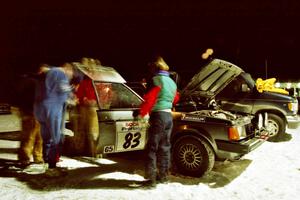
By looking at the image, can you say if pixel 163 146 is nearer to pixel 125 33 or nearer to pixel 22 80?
pixel 22 80

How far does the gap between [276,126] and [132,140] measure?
16.9 feet

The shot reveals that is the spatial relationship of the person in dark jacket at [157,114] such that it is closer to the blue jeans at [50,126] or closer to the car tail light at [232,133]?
the car tail light at [232,133]

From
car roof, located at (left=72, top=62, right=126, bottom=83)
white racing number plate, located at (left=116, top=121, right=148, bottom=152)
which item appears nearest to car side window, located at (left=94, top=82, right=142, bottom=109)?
car roof, located at (left=72, top=62, right=126, bottom=83)

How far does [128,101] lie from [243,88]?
3837 millimetres

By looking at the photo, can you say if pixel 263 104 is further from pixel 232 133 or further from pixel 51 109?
pixel 51 109

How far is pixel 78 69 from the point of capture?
6.27m

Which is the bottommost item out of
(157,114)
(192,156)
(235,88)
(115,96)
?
(192,156)

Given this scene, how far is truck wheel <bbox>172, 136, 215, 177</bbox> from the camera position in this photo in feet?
18.1

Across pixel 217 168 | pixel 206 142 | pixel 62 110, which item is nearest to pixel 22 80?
pixel 62 110

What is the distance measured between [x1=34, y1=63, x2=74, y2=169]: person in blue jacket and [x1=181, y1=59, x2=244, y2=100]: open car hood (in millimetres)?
2657

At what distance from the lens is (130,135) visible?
5707 mm

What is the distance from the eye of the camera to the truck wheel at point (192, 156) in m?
5.52

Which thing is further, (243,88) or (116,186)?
(243,88)

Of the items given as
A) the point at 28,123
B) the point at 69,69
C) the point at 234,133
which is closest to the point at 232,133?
the point at 234,133
